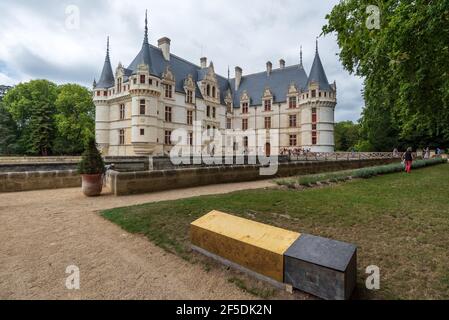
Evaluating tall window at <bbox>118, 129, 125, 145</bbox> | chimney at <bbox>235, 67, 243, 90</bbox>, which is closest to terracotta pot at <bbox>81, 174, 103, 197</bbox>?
tall window at <bbox>118, 129, 125, 145</bbox>

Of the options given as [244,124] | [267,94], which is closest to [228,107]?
[244,124]

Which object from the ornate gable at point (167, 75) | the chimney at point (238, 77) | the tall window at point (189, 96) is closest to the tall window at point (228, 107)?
the chimney at point (238, 77)

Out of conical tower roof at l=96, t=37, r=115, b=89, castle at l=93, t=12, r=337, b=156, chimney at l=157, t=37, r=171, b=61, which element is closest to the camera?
castle at l=93, t=12, r=337, b=156

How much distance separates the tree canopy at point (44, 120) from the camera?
3716cm

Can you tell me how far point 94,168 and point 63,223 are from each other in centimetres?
319

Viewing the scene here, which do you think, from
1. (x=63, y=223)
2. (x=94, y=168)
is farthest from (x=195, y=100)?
(x=63, y=223)

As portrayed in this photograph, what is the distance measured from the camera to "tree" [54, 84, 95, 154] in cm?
3688

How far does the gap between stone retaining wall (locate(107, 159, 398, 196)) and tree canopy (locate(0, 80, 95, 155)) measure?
103 ft

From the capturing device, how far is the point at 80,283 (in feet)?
9.06

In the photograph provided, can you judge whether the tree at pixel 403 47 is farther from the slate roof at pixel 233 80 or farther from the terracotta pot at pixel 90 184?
the slate roof at pixel 233 80

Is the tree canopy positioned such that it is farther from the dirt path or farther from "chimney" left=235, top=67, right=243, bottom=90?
the dirt path

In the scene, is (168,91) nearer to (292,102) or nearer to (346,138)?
(292,102)
